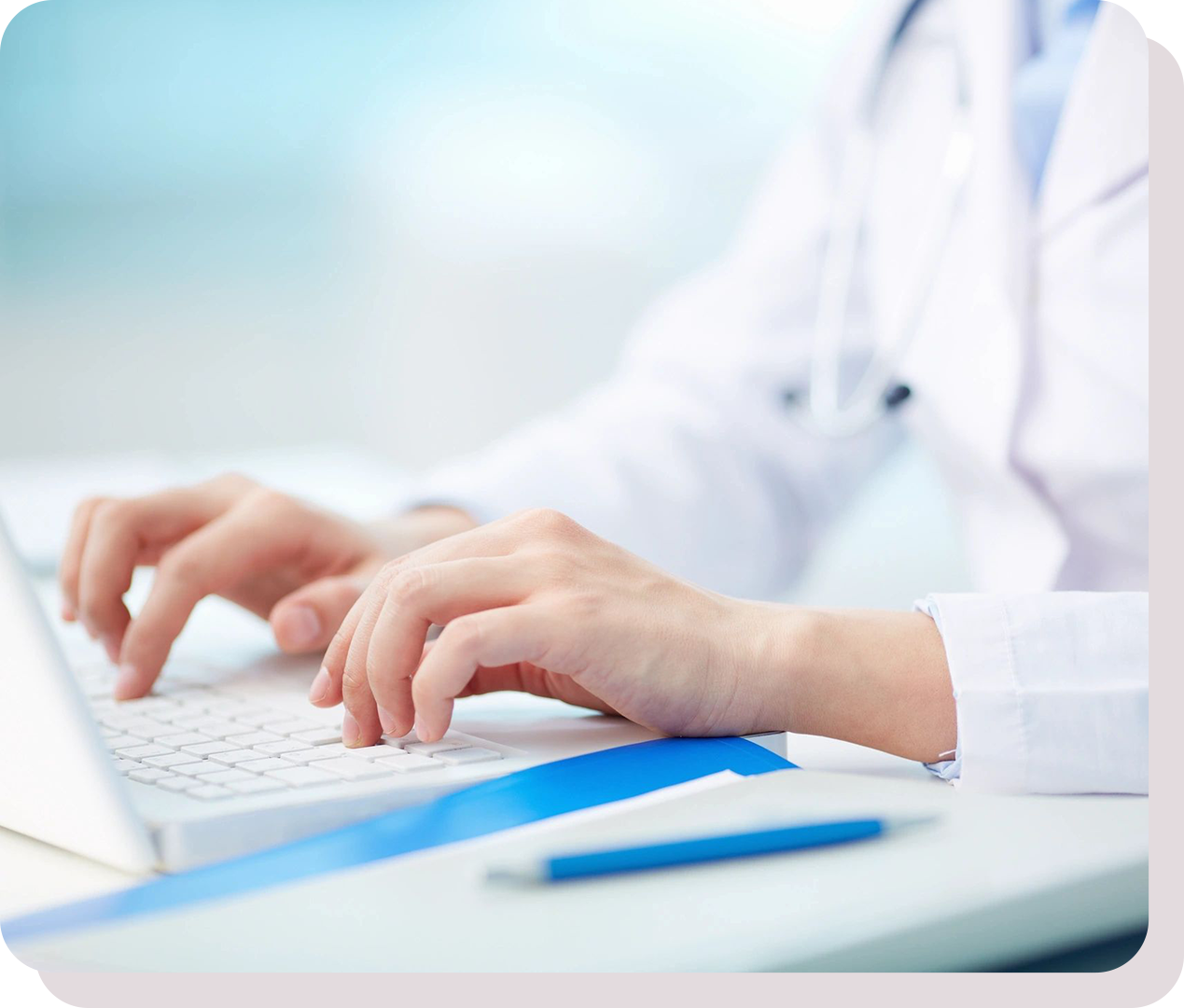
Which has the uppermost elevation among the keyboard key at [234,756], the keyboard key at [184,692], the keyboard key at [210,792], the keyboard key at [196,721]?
the keyboard key at [210,792]

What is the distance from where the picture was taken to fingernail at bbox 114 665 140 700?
1.94ft

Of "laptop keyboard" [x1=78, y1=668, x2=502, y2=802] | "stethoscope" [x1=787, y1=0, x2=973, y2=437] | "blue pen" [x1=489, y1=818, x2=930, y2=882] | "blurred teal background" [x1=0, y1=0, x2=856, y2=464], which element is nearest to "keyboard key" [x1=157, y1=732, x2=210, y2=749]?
"laptop keyboard" [x1=78, y1=668, x2=502, y2=802]

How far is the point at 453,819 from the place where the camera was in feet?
1.26

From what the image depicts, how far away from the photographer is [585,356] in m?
2.52

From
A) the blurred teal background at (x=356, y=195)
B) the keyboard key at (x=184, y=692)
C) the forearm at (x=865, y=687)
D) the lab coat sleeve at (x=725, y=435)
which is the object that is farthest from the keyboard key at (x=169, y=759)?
the blurred teal background at (x=356, y=195)

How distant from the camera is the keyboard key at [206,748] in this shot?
1.51 feet

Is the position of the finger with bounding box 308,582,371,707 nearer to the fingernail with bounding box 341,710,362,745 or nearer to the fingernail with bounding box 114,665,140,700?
the fingernail with bounding box 341,710,362,745

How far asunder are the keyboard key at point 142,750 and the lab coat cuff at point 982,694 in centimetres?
31

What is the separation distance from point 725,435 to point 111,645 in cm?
52

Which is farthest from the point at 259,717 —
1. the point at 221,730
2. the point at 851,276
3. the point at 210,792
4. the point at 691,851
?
the point at 851,276

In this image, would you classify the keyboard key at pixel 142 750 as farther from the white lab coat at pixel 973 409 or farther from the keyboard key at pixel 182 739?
the white lab coat at pixel 973 409

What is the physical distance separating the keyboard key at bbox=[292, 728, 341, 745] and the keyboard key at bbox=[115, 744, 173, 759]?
51mm

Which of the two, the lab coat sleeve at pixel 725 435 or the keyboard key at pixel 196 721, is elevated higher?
the lab coat sleeve at pixel 725 435
